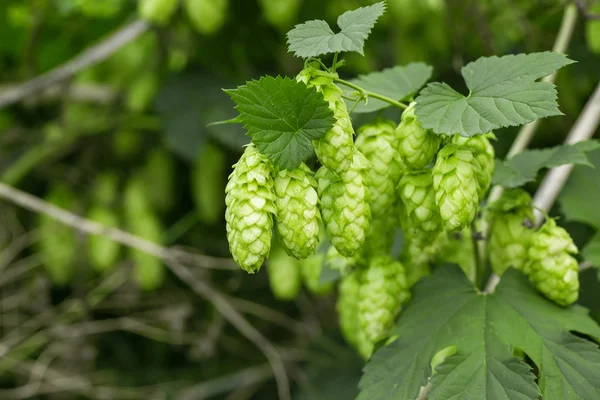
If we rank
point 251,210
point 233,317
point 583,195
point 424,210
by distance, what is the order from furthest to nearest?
point 233,317
point 583,195
point 424,210
point 251,210

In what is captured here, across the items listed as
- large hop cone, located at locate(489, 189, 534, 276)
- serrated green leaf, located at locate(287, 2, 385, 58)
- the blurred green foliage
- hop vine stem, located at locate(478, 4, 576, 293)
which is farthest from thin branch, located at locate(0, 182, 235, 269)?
serrated green leaf, located at locate(287, 2, 385, 58)

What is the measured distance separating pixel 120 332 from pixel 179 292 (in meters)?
0.42

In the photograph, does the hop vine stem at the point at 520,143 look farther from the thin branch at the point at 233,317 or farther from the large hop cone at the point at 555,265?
the thin branch at the point at 233,317

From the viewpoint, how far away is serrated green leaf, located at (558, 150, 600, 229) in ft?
4.31

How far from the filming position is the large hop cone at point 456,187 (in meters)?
0.83

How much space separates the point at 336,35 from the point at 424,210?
0.28 m

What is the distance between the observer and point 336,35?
852 millimetres

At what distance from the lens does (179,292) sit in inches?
101

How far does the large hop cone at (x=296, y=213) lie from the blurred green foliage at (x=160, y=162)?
110 centimetres

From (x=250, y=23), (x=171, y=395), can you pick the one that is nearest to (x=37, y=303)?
(x=171, y=395)

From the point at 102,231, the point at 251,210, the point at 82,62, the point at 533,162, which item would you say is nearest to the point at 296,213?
the point at 251,210

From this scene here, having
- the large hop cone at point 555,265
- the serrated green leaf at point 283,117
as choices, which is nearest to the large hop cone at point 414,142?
the serrated green leaf at point 283,117

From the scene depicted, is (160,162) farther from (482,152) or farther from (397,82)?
(482,152)

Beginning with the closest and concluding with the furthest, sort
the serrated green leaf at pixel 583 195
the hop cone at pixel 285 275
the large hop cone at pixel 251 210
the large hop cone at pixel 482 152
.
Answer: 1. the large hop cone at pixel 251 210
2. the large hop cone at pixel 482 152
3. the serrated green leaf at pixel 583 195
4. the hop cone at pixel 285 275
